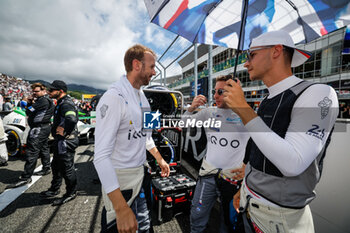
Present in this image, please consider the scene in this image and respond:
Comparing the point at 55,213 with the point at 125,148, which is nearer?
the point at 125,148

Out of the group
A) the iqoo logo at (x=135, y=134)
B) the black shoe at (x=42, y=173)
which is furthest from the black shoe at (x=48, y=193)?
the iqoo logo at (x=135, y=134)

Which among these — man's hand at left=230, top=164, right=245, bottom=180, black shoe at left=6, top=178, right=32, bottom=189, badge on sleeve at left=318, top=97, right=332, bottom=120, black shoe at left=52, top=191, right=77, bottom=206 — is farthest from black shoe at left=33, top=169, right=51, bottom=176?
badge on sleeve at left=318, top=97, right=332, bottom=120

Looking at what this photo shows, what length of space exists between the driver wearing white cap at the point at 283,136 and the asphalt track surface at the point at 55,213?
1718 mm

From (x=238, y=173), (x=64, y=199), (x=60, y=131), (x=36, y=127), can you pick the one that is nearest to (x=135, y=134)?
(x=238, y=173)

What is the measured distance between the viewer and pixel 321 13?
71.4 inches

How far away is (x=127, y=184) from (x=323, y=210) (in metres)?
1.90

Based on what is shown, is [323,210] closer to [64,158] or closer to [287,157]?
[287,157]

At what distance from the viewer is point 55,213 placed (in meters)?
2.64

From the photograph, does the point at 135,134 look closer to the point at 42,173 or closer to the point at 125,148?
the point at 125,148

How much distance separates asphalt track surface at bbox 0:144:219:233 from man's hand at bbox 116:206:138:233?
1611 millimetres

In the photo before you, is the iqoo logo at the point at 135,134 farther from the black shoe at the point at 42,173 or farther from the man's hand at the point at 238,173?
the black shoe at the point at 42,173

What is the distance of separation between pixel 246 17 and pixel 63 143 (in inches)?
A: 145

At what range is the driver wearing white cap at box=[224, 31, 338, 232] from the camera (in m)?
0.81

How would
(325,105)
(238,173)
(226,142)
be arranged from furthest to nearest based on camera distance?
(226,142) → (238,173) → (325,105)
